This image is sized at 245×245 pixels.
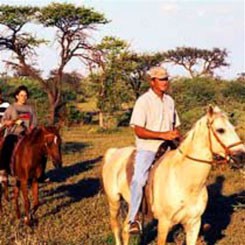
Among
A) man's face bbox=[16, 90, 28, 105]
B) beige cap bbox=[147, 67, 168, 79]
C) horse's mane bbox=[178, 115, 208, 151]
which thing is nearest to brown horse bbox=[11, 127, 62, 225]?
man's face bbox=[16, 90, 28, 105]

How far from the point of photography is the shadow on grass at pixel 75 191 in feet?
37.3

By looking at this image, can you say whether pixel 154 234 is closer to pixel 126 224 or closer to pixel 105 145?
pixel 126 224

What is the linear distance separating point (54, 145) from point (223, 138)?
13.4ft

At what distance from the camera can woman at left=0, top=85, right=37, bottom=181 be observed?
1045 centimetres

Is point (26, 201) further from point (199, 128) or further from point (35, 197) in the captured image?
point (199, 128)

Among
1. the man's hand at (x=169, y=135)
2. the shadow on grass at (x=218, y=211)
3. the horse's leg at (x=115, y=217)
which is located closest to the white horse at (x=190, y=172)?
the man's hand at (x=169, y=135)

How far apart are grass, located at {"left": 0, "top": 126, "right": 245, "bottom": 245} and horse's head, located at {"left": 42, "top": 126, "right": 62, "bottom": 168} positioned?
0.94 m

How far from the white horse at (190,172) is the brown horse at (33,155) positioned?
313 centimetres

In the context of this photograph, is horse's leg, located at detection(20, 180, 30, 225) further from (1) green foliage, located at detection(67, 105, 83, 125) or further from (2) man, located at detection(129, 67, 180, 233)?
(1) green foliage, located at detection(67, 105, 83, 125)

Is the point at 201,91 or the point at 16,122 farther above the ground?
the point at 16,122

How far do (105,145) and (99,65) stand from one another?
9921 millimetres

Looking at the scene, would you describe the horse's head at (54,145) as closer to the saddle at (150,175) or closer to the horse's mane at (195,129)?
the saddle at (150,175)

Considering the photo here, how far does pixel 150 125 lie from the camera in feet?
22.5

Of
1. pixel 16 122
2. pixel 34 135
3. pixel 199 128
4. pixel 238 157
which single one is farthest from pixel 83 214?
pixel 238 157
